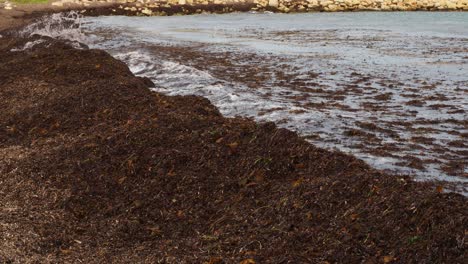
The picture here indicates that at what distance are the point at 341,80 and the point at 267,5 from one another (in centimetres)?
3943

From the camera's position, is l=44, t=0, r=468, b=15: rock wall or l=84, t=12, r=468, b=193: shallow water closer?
l=84, t=12, r=468, b=193: shallow water

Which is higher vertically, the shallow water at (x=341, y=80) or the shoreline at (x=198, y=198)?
the shoreline at (x=198, y=198)

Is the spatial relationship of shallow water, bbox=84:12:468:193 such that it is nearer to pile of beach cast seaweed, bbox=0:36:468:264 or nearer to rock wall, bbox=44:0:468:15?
pile of beach cast seaweed, bbox=0:36:468:264

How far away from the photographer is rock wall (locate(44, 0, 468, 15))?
51684 millimetres

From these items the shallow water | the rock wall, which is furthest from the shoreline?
the rock wall

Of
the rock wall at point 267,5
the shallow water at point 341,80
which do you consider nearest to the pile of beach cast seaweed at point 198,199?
the shallow water at point 341,80

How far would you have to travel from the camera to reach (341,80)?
682 inches

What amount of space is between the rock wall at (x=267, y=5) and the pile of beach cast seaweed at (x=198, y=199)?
4285 centimetres

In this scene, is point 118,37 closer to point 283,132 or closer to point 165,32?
point 165,32

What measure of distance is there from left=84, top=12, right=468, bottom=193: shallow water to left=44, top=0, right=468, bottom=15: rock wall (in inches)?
648

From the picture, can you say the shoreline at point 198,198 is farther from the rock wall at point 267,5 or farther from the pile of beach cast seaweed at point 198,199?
the rock wall at point 267,5

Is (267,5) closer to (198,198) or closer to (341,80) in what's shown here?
(341,80)

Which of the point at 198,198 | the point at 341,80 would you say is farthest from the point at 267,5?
the point at 198,198

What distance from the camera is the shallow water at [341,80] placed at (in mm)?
10836
